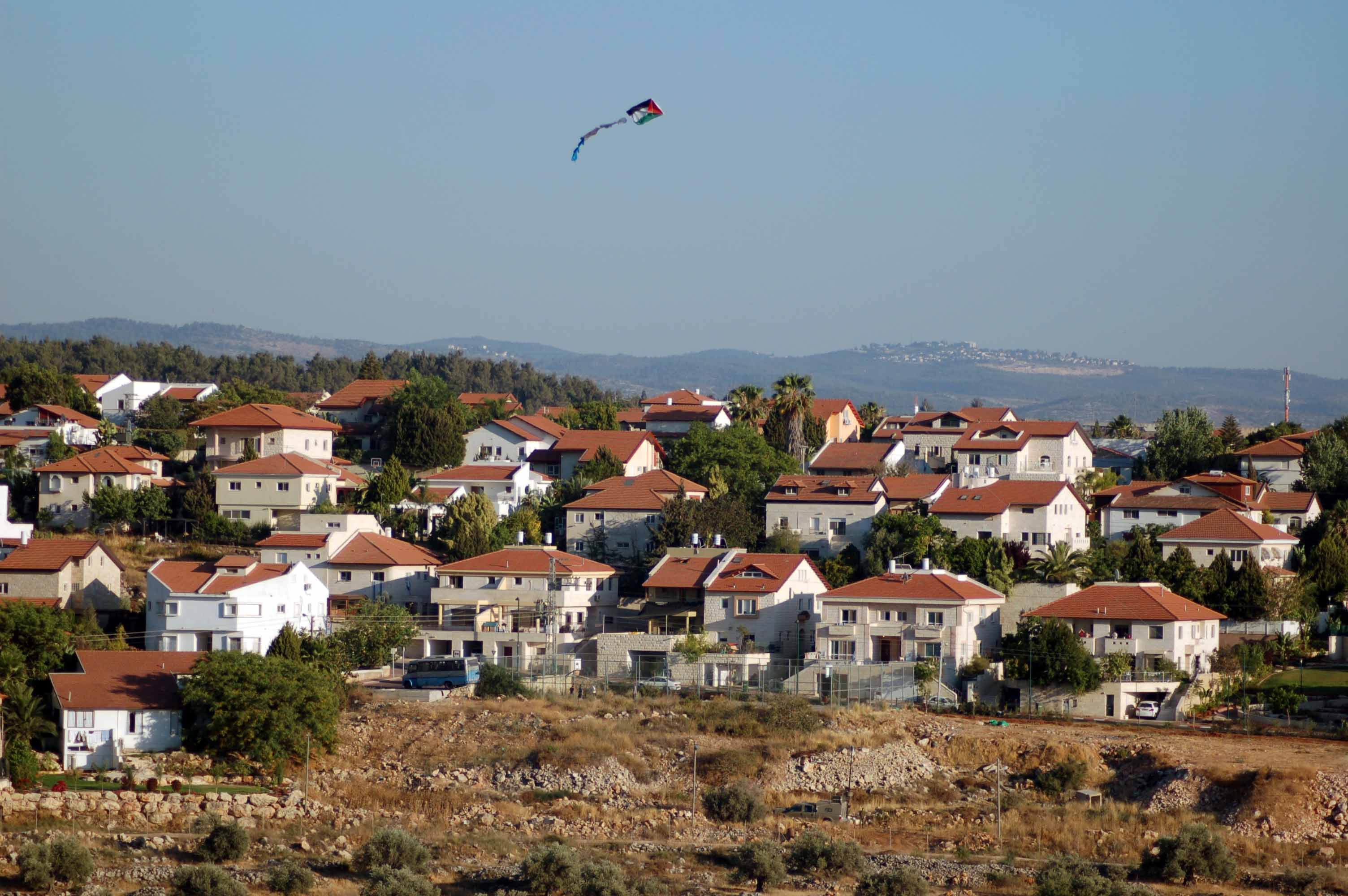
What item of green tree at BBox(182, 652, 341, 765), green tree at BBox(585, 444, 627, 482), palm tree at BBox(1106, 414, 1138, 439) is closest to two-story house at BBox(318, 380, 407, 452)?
green tree at BBox(585, 444, 627, 482)

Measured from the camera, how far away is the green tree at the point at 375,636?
5540 centimetres

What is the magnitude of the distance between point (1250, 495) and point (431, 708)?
123 feet

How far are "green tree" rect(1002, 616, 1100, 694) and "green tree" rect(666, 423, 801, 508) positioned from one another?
828 inches

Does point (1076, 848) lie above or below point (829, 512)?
below

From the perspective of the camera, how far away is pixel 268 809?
41812mm

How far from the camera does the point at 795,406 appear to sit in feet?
276

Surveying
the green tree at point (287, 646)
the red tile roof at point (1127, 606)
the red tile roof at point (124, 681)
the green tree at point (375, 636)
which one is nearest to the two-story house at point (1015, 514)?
the red tile roof at point (1127, 606)

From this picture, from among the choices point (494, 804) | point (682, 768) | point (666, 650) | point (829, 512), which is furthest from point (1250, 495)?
point (494, 804)

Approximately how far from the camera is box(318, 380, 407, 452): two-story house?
89312 mm

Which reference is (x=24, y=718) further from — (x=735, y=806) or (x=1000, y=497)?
(x=1000, y=497)

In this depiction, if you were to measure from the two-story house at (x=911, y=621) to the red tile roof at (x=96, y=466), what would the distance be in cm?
3134

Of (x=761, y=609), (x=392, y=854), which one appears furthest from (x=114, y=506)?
(x=392, y=854)

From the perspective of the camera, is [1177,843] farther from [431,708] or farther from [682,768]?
[431,708]

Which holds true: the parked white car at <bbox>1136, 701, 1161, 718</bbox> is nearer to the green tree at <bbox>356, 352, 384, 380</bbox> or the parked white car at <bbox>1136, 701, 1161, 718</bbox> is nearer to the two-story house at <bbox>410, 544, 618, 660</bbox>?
the two-story house at <bbox>410, 544, 618, 660</bbox>
